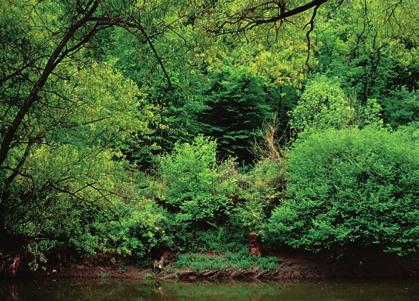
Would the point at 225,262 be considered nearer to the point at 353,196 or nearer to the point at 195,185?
the point at 195,185

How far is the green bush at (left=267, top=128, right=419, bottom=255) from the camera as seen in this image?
57.9 feet

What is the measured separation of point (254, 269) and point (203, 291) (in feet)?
10.7

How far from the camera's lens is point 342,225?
58.3ft

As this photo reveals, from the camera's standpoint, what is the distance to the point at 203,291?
16219 millimetres

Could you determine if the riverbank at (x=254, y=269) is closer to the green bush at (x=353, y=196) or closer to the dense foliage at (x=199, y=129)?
the dense foliage at (x=199, y=129)

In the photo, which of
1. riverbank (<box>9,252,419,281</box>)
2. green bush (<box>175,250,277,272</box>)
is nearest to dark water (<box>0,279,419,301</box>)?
riverbank (<box>9,252,419,281</box>)

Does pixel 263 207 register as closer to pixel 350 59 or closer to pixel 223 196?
pixel 223 196

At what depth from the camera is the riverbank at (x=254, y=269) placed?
61.3 feet

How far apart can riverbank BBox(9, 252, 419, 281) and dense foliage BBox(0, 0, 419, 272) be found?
0.58m

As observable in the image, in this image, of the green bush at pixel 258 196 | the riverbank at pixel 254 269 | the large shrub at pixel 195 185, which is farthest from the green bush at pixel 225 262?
the large shrub at pixel 195 185

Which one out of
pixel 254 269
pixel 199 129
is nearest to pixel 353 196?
pixel 254 269

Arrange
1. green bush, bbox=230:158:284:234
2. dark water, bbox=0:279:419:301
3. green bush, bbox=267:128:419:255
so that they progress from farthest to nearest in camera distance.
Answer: green bush, bbox=230:158:284:234, green bush, bbox=267:128:419:255, dark water, bbox=0:279:419:301

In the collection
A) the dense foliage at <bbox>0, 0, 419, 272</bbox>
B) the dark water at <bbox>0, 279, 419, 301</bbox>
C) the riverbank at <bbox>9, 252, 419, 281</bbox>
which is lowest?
the dark water at <bbox>0, 279, 419, 301</bbox>

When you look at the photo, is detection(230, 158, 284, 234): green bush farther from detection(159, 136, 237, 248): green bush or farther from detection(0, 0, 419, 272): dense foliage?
detection(159, 136, 237, 248): green bush
